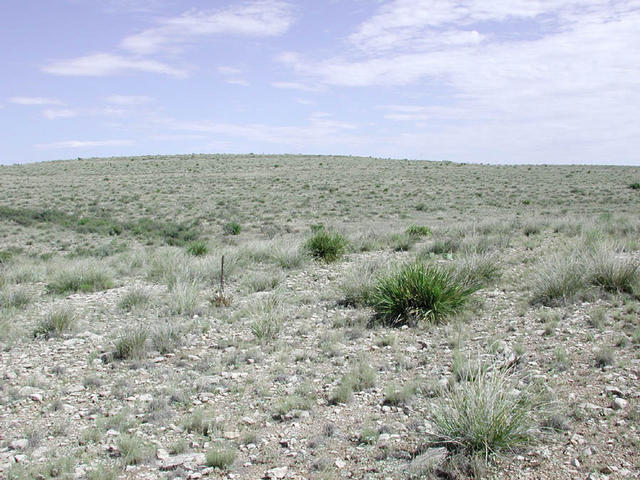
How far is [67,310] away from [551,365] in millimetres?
6809

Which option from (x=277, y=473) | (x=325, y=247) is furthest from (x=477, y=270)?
(x=277, y=473)

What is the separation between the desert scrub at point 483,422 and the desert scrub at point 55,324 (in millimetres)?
5795

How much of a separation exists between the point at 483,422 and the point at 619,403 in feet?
4.79

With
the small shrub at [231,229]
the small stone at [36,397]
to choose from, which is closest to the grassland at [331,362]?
the small stone at [36,397]

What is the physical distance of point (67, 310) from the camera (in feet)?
28.2

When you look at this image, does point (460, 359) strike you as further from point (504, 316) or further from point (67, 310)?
point (67, 310)

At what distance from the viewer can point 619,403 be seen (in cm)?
490

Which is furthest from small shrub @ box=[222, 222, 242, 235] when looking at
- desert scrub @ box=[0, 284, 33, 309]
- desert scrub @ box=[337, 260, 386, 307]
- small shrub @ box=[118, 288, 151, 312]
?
desert scrub @ box=[337, 260, 386, 307]

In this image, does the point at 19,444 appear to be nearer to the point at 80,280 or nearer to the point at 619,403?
the point at 619,403

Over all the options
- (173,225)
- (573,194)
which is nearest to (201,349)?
(173,225)

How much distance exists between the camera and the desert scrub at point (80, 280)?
36.4 feet

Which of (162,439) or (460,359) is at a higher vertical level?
(460,359)

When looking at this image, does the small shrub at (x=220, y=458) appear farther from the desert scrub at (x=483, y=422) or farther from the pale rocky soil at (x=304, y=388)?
the desert scrub at (x=483, y=422)

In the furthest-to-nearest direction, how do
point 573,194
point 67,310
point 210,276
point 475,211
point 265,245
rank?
1. point 573,194
2. point 475,211
3. point 265,245
4. point 210,276
5. point 67,310
